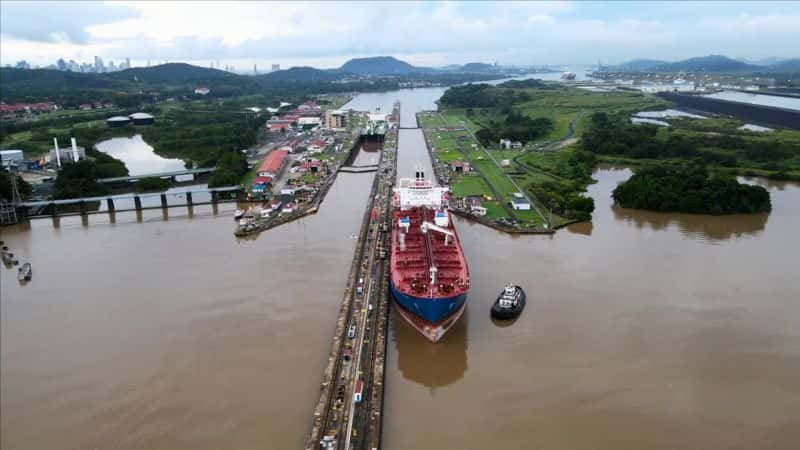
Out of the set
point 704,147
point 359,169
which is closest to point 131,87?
point 359,169

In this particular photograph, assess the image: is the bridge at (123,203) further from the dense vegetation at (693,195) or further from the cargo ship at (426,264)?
the dense vegetation at (693,195)

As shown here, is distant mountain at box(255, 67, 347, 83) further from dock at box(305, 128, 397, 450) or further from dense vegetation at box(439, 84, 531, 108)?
A: dock at box(305, 128, 397, 450)

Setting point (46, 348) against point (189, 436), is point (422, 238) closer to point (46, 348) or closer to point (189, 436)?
point (189, 436)

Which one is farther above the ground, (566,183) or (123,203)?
(566,183)

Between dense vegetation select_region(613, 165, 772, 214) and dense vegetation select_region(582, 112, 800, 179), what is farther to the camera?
dense vegetation select_region(582, 112, 800, 179)

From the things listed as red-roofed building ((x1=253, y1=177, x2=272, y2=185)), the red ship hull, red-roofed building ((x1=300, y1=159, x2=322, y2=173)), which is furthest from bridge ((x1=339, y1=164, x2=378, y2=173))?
the red ship hull

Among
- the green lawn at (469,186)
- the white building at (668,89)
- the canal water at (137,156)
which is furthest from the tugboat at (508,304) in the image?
the white building at (668,89)

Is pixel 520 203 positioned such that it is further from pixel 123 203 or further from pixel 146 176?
pixel 146 176
